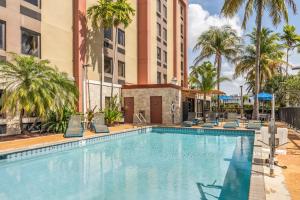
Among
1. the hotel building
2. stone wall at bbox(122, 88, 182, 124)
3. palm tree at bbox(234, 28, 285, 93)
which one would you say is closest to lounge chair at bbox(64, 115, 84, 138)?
the hotel building

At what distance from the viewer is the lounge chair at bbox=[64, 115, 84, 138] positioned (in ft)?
44.0

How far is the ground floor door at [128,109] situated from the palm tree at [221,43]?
40.6 feet

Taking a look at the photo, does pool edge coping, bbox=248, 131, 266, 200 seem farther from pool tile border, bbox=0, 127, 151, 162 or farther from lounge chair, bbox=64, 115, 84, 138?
lounge chair, bbox=64, 115, 84, 138

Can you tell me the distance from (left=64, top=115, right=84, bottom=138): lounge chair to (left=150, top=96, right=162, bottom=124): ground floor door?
9.84 meters

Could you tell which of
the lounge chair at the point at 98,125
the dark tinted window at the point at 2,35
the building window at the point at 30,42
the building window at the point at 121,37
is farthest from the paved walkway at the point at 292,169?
the building window at the point at 121,37

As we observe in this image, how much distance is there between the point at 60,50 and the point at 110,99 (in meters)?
6.43

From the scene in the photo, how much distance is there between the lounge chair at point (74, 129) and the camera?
13.4m

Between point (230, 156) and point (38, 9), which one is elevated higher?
point (38, 9)

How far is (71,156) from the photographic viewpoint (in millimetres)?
10734

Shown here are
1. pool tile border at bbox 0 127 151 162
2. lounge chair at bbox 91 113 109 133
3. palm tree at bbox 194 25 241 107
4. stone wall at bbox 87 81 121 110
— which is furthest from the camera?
palm tree at bbox 194 25 241 107

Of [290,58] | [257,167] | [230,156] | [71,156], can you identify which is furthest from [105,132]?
[290,58]

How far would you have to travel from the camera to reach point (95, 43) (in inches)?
808

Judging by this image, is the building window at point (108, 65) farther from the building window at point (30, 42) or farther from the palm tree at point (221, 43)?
the palm tree at point (221, 43)

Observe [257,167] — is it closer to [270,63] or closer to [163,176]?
[163,176]
